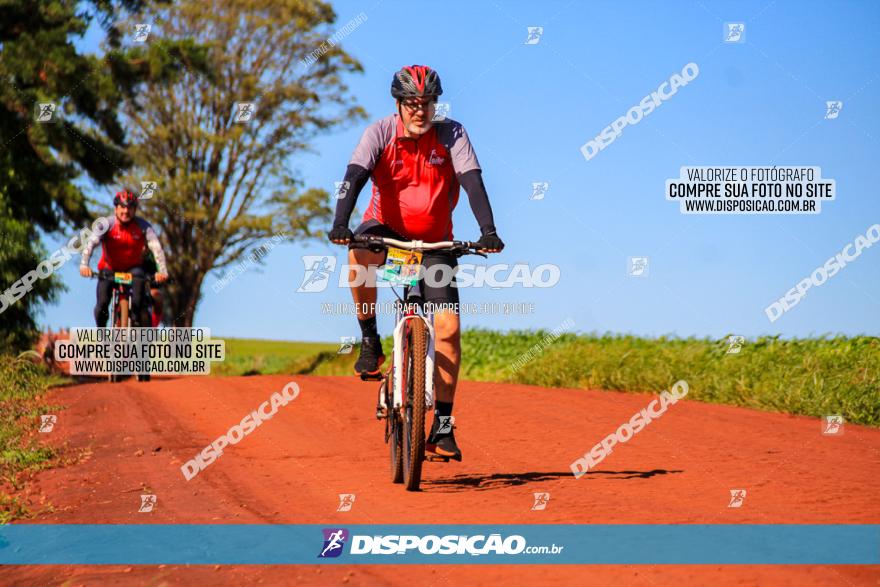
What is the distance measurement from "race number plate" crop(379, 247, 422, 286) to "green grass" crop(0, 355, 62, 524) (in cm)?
296

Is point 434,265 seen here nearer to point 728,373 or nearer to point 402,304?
point 402,304

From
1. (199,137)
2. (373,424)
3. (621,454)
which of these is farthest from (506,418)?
(199,137)

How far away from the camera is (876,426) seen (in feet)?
37.2

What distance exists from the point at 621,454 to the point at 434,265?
3.17 metres

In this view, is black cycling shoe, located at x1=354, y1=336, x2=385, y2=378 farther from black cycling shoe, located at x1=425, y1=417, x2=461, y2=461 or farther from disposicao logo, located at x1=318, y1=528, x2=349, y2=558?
disposicao logo, located at x1=318, y1=528, x2=349, y2=558

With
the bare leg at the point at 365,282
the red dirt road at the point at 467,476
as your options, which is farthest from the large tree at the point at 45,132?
the bare leg at the point at 365,282

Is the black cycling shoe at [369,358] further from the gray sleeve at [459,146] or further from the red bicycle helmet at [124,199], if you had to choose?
the red bicycle helmet at [124,199]

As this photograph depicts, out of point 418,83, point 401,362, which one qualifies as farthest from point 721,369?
point 418,83

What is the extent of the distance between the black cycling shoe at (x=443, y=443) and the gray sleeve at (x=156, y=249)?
9.54 metres

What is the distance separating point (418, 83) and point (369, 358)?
207 cm

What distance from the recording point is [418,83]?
7004 millimetres

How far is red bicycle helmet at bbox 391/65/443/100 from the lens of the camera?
23.0ft

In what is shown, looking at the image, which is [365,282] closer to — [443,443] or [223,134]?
[443,443]

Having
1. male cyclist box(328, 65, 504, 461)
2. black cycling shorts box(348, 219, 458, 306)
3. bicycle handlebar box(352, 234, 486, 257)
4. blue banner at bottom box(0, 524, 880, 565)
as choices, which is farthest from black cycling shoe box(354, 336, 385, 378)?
blue banner at bottom box(0, 524, 880, 565)
